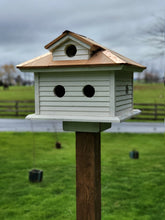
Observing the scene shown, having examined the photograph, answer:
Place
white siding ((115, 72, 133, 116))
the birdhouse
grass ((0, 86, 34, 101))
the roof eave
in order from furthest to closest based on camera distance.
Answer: grass ((0, 86, 34, 101)) < white siding ((115, 72, 133, 116)) < the birdhouse < the roof eave

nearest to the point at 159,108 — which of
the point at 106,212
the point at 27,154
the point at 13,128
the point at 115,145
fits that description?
the point at 115,145

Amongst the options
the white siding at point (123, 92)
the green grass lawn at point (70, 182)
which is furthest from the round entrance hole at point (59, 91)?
the green grass lawn at point (70, 182)

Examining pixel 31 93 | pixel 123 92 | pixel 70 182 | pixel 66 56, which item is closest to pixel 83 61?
pixel 66 56

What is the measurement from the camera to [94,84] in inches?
107

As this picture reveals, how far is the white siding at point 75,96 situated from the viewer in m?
2.69

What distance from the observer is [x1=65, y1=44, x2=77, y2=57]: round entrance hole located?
285 centimetres

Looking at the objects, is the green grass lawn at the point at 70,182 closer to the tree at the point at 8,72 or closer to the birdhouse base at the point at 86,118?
the birdhouse base at the point at 86,118

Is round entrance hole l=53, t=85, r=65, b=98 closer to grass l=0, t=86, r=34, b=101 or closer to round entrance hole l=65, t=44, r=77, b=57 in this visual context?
Result: round entrance hole l=65, t=44, r=77, b=57

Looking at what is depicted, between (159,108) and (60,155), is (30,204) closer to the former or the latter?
(60,155)

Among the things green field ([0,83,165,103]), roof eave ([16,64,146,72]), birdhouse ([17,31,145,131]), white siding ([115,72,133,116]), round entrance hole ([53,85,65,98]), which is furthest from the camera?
green field ([0,83,165,103])

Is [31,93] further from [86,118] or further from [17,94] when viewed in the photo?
[86,118]

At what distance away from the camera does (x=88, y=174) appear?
2.99 metres

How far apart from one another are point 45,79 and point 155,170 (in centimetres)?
462

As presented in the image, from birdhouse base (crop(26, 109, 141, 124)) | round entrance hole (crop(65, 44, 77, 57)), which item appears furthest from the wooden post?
round entrance hole (crop(65, 44, 77, 57))
